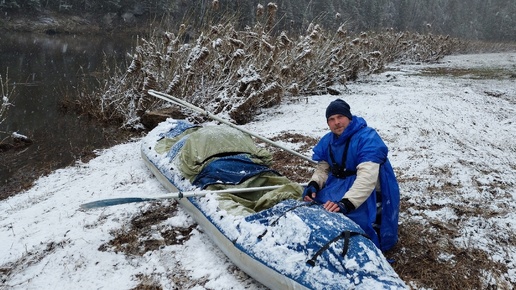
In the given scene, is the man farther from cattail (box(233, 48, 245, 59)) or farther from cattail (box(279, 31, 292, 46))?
cattail (box(279, 31, 292, 46))

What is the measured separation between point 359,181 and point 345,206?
0.23 m

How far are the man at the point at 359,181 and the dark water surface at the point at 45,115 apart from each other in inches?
186

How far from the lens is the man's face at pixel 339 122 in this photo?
10.9 ft

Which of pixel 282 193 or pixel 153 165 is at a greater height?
pixel 282 193

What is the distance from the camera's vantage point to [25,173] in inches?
236

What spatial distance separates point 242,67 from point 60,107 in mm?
4376

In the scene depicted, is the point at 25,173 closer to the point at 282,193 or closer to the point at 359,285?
the point at 282,193

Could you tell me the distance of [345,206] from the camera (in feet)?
9.81

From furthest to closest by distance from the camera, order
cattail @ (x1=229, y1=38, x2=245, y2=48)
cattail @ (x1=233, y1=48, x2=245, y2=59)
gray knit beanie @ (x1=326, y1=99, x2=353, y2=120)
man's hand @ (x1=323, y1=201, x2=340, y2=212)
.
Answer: cattail @ (x1=229, y1=38, x2=245, y2=48) → cattail @ (x1=233, y1=48, x2=245, y2=59) → gray knit beanie @ (x1=326, y1=99, x2=353, y2=120) → man's hand @ (x1=323, y1=201, x2=340, y2=212)

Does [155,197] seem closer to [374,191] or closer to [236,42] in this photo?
[374,191]

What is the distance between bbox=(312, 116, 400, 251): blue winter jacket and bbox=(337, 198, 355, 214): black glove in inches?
5.6

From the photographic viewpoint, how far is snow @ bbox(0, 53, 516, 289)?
320cm

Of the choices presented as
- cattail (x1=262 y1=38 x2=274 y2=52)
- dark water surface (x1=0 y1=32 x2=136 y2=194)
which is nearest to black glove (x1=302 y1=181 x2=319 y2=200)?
dark water surface (x1=0 y1=32 x2=136 y2=194)

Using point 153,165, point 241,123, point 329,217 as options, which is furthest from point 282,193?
point 241,123
